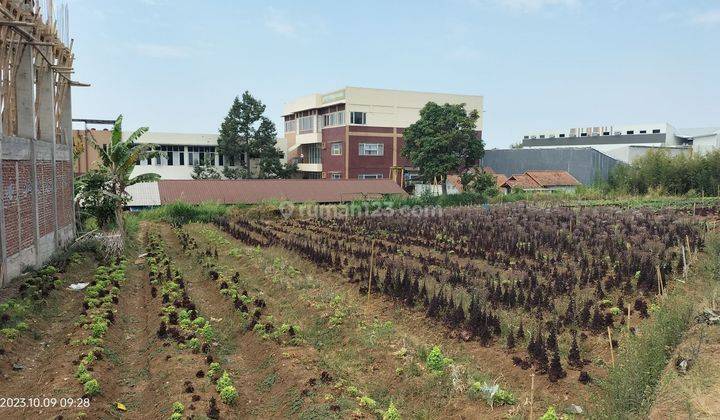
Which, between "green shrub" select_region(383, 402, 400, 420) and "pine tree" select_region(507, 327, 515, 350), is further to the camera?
"pine tree" select_region(507, 327, 515, 350)

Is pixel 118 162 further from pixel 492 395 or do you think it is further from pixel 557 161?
pixel 557 161

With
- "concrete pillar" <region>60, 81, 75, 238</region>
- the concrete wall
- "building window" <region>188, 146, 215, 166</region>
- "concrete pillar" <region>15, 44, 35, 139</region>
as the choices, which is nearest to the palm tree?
"concrete pillar" <region>60, 81, 75, 238</region>

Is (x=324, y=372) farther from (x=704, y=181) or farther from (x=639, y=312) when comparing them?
(x=704, y=181)

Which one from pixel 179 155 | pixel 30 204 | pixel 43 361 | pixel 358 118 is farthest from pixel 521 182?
pixel 43 361

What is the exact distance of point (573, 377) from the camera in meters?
7.02

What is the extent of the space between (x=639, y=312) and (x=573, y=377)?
3.08 m

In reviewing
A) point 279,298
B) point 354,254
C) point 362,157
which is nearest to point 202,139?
point 362,157

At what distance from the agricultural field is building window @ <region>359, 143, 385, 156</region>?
100.0 ft

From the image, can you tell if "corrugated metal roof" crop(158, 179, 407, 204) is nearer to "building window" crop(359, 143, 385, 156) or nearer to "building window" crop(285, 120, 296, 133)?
"building window" crop(359, 143, 385, 156)

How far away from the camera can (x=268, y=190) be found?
3328 centimetres

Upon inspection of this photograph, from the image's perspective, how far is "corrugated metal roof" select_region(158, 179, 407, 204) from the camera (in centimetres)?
3147

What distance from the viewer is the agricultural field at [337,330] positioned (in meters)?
6.60

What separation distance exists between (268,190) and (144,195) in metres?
7.76

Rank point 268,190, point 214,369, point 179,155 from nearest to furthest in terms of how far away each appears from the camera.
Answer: point 214,369 → point 268,190 → point 179,155
